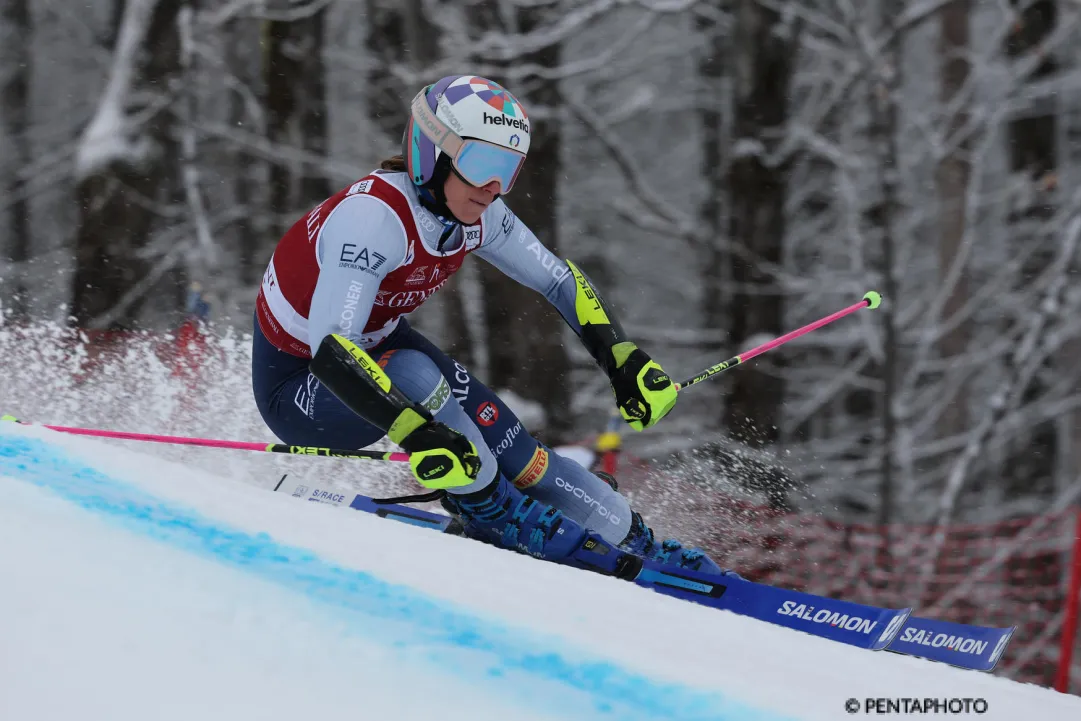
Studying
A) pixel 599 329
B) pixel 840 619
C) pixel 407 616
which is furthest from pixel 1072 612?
pixel 407 616

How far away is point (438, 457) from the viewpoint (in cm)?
288

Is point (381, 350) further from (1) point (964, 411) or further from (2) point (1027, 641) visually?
(1) point (964, 411)

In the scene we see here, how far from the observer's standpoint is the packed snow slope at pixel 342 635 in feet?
5.36

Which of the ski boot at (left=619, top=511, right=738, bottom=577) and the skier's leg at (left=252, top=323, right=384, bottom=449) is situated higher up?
the skier's leg at (left=252, top=323, right=384, bottom=449)

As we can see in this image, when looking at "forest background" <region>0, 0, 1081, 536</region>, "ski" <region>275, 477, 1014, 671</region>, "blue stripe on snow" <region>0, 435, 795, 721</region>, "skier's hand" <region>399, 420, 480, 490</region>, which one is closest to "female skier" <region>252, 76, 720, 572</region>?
"skier's hand" <region>399, 420, 480, 490</region>

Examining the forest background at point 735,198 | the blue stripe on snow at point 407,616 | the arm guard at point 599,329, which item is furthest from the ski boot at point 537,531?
the forest background at point 735,198

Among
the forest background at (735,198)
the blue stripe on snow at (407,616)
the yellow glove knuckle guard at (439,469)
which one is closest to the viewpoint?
the blue stripe on snow at (407,616)

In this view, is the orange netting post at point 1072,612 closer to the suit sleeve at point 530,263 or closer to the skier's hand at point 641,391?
the skier's hand at point 641,391

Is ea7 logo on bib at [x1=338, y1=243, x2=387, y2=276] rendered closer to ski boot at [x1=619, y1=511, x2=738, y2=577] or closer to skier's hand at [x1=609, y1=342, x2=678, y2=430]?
skier's hand at [x1=609, y1=342, x2=678, y2=430]

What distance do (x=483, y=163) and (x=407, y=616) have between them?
4.99 feet

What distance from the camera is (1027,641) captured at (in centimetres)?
691

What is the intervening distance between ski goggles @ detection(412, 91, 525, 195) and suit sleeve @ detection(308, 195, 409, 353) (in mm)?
256

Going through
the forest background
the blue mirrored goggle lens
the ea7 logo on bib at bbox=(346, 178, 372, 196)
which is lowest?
the forest background

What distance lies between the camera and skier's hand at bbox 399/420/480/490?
9.44 ft
